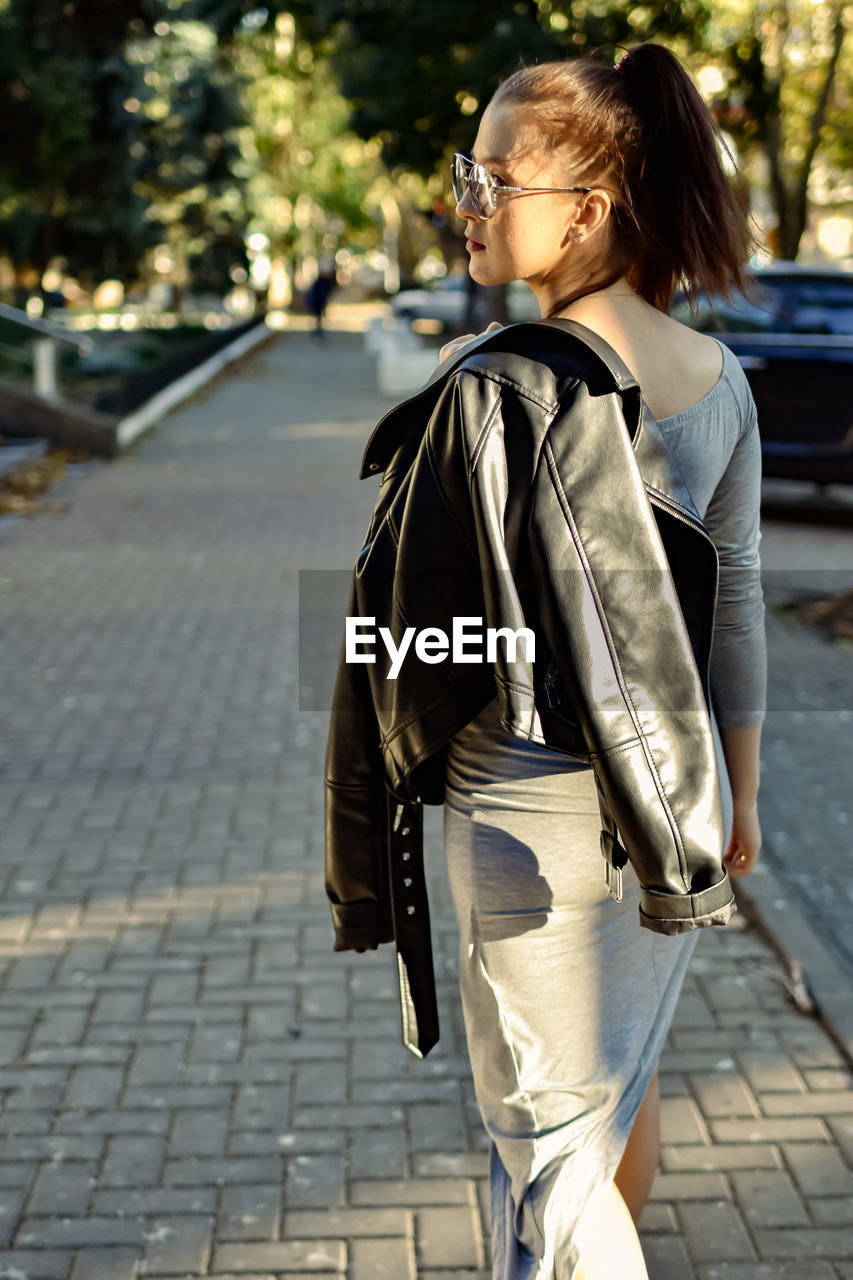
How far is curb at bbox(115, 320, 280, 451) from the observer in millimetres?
16852

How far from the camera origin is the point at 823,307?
10.8 metres

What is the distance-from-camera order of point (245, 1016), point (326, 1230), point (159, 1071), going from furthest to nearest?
1. point (245, 1016)
2. point (159, 1071)
3. point (326, 1230)

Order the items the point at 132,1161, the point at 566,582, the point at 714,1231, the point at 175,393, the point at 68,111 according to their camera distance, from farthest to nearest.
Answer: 1. the point at 175,393
2. the point at 68,111
3. the point at 132,1161
4. the point at 714,1231
5. the point at 566,582

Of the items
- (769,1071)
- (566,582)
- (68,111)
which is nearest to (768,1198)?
(769,1071)

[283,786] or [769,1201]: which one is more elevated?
[769,1201]

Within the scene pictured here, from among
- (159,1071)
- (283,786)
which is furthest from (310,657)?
(159,1071)

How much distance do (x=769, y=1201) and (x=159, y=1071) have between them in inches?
58.6

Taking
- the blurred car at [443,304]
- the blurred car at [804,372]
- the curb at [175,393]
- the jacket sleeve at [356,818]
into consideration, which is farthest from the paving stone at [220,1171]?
the blurred car at [443,304]

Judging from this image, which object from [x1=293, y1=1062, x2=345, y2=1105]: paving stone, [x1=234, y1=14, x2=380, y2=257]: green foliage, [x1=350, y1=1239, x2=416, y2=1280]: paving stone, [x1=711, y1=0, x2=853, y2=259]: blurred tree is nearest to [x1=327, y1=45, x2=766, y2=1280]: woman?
[x1=350, y1=1239, x2=416, y2=1280]: paving stone

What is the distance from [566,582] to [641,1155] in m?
1.12

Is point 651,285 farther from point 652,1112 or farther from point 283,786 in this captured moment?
point 283,786

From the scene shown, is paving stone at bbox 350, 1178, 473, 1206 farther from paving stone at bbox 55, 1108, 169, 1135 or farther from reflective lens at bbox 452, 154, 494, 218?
reflective lens at bbox 452, 154, 494, 218

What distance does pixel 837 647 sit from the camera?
7523 millimetres

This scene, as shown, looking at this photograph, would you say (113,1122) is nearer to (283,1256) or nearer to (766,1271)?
(283,1256)
